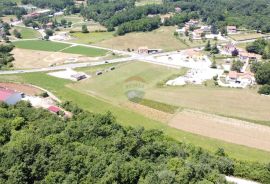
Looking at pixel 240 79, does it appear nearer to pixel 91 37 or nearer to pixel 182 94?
pixel 182 94

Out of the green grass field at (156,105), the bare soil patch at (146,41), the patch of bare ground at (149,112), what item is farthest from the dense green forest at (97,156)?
the bare soil patch at (146,41)

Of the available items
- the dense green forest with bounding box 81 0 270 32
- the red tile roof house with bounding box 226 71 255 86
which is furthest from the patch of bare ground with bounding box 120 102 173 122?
the dense green forest with bounding box 81 0 270 32

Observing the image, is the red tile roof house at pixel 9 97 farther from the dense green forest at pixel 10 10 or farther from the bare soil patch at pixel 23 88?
the dense green forest at pixel 10 10

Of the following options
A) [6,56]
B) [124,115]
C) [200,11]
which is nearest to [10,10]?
[6,56]

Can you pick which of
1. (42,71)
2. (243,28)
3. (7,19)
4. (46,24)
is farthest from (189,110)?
(7,19)

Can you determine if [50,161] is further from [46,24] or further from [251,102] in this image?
[46,24]

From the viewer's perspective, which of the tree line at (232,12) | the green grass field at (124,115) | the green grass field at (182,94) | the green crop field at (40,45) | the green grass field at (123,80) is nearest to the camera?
the green grass field at (124,115)
